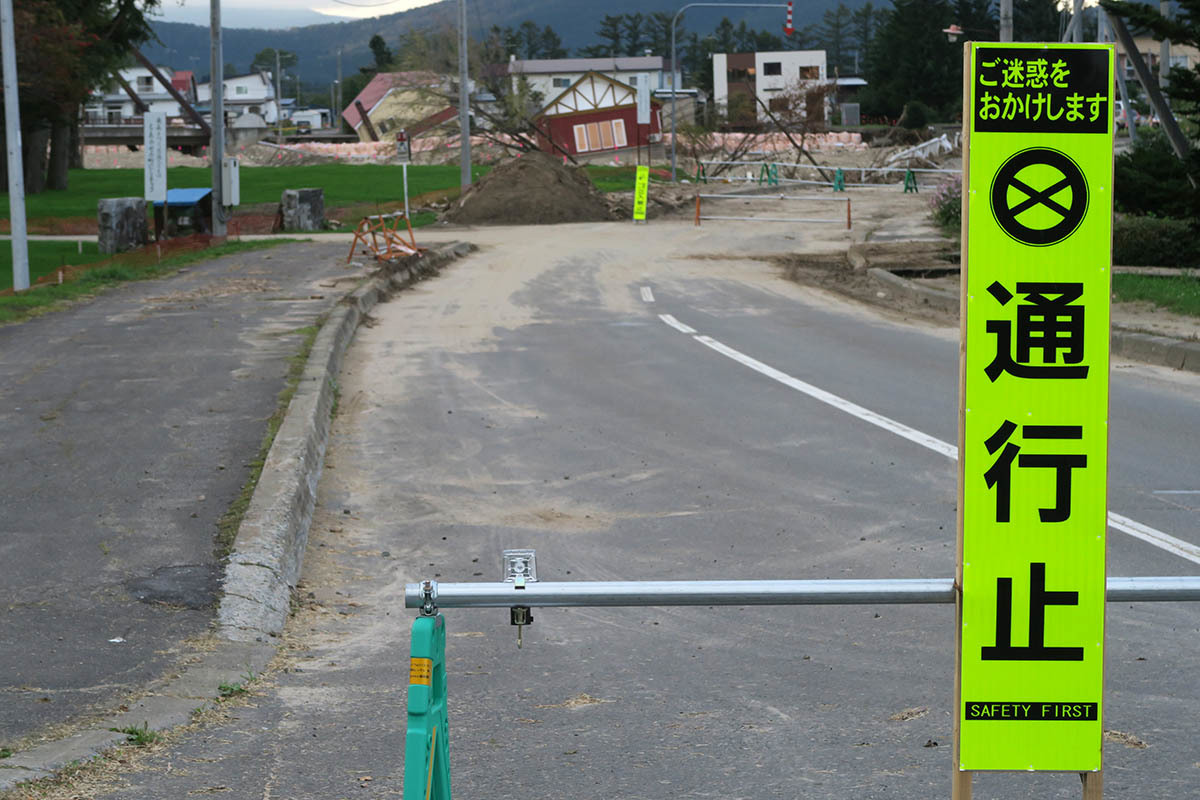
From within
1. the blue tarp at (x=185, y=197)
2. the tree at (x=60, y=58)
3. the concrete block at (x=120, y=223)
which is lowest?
the concrete block at (x=120, y=223)

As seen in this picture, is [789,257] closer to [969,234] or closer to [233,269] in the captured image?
[233,269]

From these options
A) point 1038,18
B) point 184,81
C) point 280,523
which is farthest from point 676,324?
point 184,81

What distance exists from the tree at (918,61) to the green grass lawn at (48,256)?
6972cm

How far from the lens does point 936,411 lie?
1172cm

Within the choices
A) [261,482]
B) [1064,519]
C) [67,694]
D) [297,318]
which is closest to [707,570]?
[261,482]

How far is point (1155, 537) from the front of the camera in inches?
302

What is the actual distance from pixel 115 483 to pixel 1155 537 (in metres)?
6.25

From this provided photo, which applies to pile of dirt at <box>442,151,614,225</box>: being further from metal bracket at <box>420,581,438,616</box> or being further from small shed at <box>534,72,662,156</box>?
small shed at <box>534,72,662,156</box>

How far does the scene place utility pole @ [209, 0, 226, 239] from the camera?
30891 mm

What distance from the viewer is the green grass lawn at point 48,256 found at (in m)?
26.5

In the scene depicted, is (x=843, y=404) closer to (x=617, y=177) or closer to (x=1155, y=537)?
(x=1155, y=537)

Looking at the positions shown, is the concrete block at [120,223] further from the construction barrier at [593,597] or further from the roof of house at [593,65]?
the roof of house at [593,65]

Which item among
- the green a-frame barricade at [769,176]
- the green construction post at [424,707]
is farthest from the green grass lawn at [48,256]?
the green a-frame barricade at [769,176]

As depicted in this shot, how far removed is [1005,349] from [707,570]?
14.4 feet
